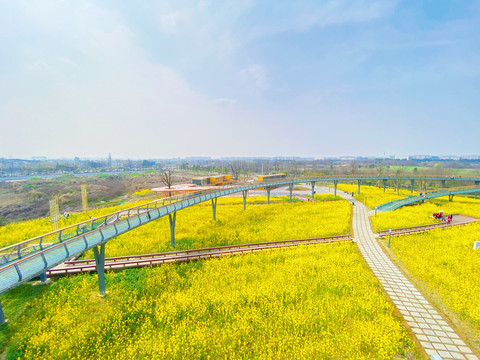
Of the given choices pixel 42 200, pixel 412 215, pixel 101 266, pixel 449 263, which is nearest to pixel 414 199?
pixel 412 215

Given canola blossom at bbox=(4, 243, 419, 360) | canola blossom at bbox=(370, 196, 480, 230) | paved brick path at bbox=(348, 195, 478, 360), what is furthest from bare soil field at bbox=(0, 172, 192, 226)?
canola blossom at bbox=(370, 196, 480, 230)

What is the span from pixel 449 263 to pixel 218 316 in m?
23.7

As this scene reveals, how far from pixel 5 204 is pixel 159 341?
87.2 meters

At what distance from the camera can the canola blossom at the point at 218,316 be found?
12094mm

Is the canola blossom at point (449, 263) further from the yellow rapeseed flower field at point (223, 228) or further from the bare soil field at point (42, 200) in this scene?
the bare soil field at point (42, 200)

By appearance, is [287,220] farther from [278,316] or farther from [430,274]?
[278,316]

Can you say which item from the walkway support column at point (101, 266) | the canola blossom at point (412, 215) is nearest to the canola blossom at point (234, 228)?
the canola blossom at point (412, 215)

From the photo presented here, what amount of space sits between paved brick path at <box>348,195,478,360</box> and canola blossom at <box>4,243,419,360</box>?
0.93 meters

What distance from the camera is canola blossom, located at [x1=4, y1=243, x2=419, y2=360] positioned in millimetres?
12094

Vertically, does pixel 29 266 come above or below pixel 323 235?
above

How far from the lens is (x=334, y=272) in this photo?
1939 cm

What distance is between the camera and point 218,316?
47.8 feet

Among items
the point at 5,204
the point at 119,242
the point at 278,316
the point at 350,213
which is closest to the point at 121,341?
the point at 278,316

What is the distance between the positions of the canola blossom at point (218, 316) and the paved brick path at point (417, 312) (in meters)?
0.93
